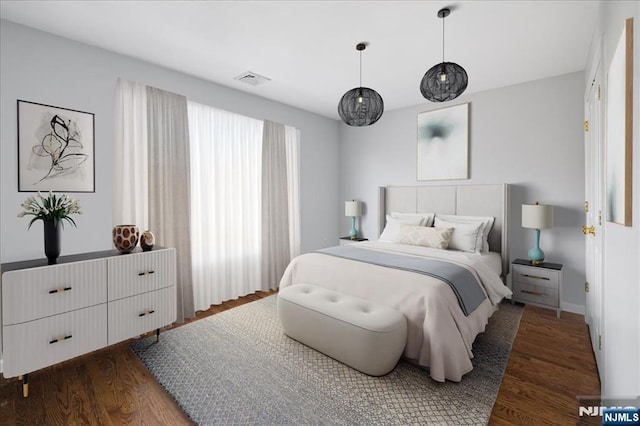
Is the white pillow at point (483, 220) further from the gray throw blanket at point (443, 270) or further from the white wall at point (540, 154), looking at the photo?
the gray throw blanket at point (443, 270)

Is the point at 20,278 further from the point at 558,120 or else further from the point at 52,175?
the point at 558,120

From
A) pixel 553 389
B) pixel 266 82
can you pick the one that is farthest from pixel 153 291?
pixel 553 389

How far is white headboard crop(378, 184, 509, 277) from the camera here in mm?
3561

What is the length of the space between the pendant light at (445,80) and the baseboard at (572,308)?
273 cm

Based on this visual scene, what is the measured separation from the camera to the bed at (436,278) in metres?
2.03

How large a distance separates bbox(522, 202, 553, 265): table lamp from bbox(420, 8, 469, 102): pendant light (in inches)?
73.6

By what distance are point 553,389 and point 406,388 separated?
0.96 metres

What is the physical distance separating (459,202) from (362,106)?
2.25 m

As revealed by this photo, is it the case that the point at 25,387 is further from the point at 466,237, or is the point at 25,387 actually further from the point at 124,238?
the point at 466,237

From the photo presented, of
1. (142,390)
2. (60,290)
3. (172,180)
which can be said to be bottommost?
(142,390)

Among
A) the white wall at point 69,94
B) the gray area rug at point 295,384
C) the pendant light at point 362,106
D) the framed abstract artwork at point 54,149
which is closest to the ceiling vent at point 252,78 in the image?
the white wall at point 69,94

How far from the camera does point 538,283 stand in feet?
10.6

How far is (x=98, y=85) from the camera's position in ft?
8.77

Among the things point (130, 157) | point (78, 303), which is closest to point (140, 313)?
point (78, 303)
